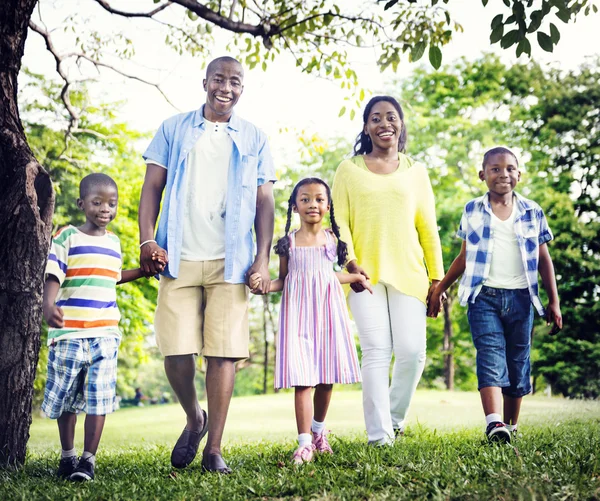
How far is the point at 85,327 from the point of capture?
454 cm

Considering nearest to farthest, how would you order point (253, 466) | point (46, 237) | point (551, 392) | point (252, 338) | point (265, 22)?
point (253, 466)
point (46, 237)
point (265, 22)
point (551, 392)
point (252, 338)

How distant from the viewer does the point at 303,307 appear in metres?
4.93

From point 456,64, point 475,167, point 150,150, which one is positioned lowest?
point 150,150

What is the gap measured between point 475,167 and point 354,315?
19406mm

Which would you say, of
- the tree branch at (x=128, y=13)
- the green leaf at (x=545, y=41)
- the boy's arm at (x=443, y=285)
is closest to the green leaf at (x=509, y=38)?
the green leaf at (x=545, y=41)

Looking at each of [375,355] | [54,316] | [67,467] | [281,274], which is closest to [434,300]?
[375,355]

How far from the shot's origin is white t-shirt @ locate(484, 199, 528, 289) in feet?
17.0

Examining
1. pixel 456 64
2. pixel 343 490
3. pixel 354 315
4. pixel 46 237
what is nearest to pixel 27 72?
pixel 456 64

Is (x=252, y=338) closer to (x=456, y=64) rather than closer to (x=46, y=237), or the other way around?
(x=456, y=64)

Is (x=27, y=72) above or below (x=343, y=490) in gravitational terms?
above

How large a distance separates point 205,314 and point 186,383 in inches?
19.8

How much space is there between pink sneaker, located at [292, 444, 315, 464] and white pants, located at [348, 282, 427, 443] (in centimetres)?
64

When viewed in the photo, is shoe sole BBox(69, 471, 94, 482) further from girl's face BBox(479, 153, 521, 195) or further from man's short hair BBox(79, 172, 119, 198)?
girl's face BBox(479, 153, 521, 195)

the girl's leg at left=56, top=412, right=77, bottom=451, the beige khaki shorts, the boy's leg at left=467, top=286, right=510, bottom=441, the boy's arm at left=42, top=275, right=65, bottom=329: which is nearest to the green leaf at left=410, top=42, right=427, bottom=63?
the boy's leg at left=467, top=286, right=510, bottom=441
